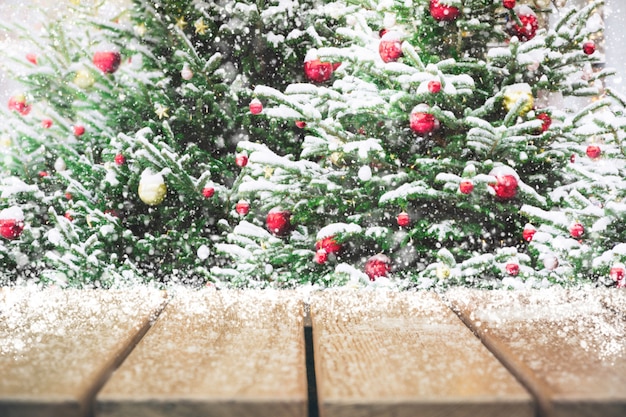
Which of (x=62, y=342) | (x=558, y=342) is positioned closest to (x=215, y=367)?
(x=62, y=342)

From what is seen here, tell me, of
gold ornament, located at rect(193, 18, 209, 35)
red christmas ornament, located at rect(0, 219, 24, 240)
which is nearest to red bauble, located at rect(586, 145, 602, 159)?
gold ornament, located at rect(193, 18, 209, 35)

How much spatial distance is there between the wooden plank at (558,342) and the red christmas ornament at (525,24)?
1377 millimetres

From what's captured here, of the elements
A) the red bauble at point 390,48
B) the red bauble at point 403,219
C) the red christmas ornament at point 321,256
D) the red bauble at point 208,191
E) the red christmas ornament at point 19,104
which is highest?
the red christmas ornament at point 19,104

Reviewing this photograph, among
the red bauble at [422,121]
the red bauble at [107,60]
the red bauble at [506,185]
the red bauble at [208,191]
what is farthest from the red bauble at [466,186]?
the red bauble at [107,60]

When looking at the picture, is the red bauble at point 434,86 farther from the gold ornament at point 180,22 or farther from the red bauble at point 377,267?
the gold ornament at point 180,22

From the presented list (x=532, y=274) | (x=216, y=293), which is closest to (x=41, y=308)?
(x=216, y=293)

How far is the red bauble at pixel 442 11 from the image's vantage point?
1615 millimetres

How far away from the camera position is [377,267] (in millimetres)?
1829

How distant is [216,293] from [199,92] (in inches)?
59.3

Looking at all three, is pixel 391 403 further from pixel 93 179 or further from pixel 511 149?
pixel 93 179

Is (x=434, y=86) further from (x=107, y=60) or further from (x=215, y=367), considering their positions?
(x=107, y=60)

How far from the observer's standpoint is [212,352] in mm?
561

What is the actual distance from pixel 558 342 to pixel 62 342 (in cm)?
65

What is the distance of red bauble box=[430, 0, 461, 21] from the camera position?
1.62m
